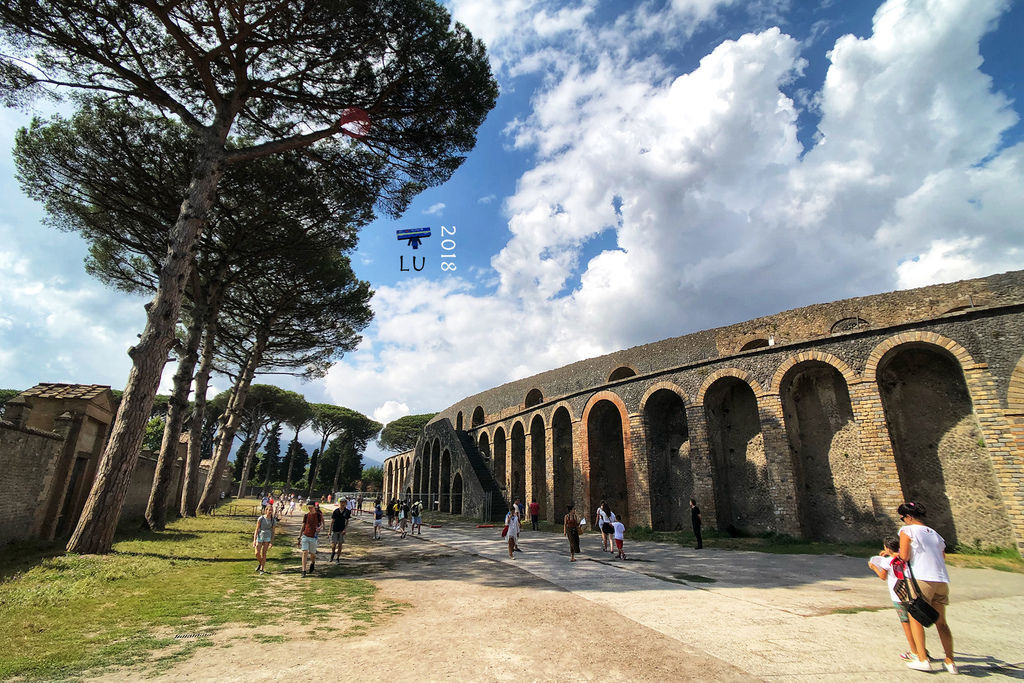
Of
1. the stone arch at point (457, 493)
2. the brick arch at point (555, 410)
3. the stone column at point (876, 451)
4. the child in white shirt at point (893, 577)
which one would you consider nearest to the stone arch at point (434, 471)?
the stone arch at point (457, 493)

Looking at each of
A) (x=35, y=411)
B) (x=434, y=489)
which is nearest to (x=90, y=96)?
(x=35, y=411)

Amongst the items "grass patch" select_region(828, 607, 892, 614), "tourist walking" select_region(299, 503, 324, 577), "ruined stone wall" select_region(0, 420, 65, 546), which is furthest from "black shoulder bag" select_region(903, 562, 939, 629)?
"ruined stone wall" select_region(0, 420, 65, 546)

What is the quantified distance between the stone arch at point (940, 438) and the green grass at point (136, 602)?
12866 millimetres

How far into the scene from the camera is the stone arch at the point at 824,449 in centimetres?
1226

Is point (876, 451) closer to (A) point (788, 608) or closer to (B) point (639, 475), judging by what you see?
(B) point (639, 475)

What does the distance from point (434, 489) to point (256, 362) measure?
14.2 meters

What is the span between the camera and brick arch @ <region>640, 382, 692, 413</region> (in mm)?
15281

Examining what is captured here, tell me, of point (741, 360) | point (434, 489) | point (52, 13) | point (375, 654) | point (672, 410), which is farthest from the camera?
point (434, 489)

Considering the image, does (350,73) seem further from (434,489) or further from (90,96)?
(434,489)

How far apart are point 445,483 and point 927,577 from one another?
27.8 m

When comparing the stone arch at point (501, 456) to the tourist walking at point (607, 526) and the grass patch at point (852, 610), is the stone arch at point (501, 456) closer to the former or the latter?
the tourist walking at point (607, 526)

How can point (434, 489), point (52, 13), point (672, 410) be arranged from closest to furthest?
point (52, 13) < point (672, 410) < point (434, 489)

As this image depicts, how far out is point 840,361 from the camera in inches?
485

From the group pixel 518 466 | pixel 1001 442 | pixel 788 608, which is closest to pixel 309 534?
pixel 788 608
